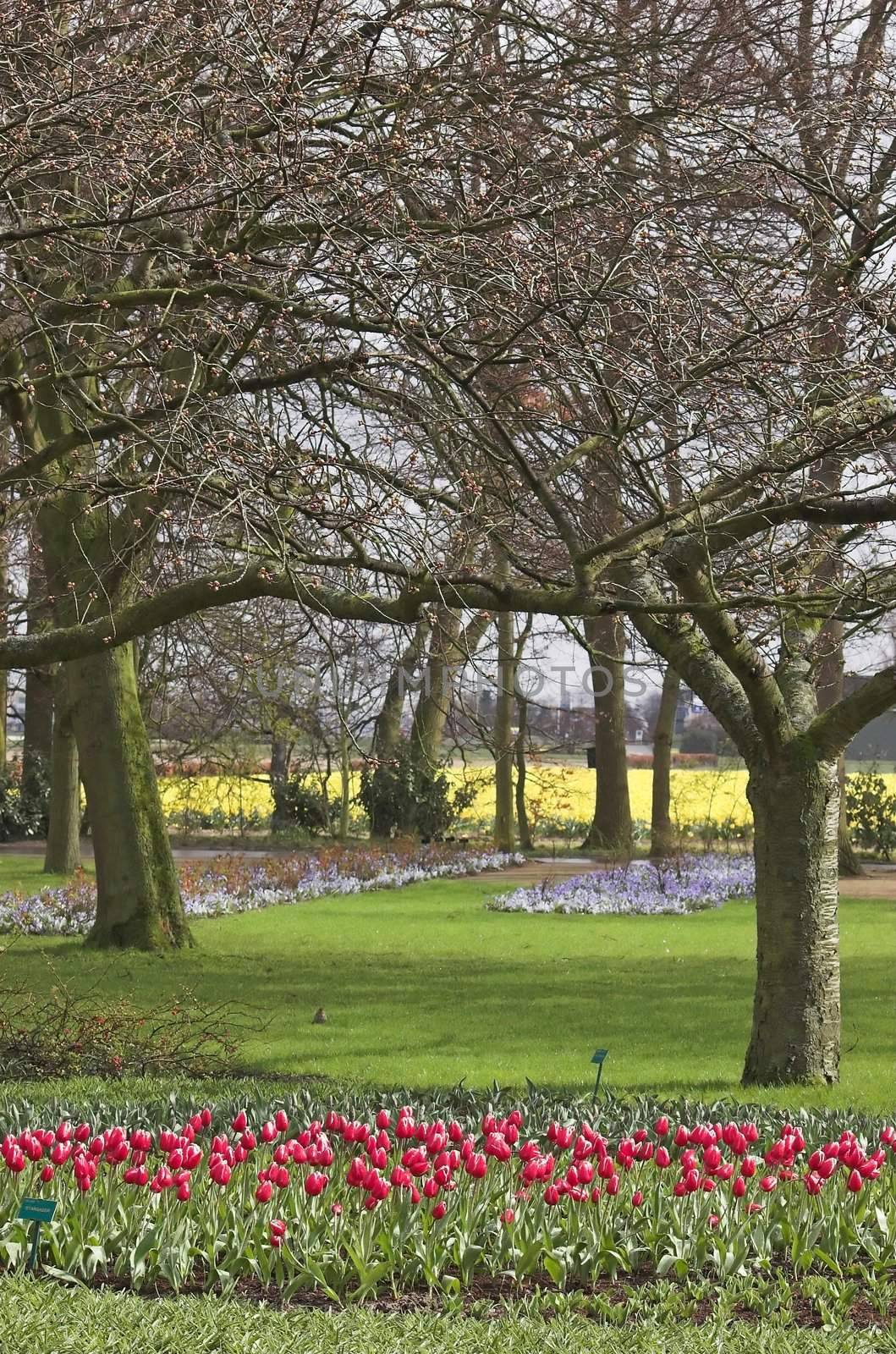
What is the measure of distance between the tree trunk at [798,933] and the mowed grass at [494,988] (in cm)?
23

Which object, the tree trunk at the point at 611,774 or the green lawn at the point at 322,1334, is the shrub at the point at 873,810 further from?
the green lawn at the point at 322,1334

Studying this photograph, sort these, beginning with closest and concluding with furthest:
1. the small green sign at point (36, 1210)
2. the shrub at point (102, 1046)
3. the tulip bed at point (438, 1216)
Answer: the small green sign at point (36, 1210)
the tulip bed at point (438, 1216)
the shrub at point (102, 1046)

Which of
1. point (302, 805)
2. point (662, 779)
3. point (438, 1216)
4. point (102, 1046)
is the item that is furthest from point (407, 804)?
point (438, 1216)

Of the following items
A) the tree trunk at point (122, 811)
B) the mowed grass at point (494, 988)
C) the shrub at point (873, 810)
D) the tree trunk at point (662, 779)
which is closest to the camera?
the mowed grass at point (494, 988)

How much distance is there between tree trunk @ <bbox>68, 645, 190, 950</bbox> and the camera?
1281 centimetres

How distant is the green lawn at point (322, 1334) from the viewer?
3707 millimetres

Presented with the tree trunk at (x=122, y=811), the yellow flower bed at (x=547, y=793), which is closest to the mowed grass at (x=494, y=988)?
the tree trunk at (x=122, y=811)

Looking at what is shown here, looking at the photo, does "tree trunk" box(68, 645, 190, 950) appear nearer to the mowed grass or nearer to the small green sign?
the mowed grass

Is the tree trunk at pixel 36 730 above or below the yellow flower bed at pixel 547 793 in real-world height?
above

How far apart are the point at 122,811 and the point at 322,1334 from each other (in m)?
9.32

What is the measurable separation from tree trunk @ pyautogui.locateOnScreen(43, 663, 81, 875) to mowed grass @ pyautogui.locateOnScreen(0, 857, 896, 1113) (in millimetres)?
3658

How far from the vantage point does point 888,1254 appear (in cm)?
463

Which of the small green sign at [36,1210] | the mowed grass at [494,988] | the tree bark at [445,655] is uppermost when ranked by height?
the tree bark at [445,655]

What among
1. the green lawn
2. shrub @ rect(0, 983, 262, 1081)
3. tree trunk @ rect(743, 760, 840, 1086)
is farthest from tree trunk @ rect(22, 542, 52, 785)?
the green lawn
